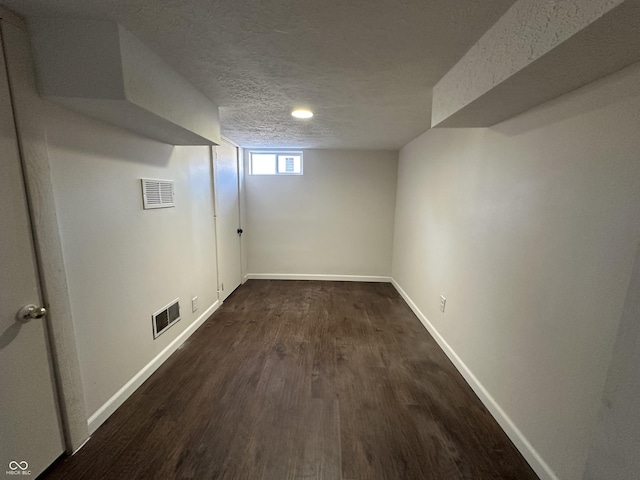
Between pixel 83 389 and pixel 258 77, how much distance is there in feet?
6.94

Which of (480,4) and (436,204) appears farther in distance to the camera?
(436,204)

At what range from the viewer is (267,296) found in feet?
12.6

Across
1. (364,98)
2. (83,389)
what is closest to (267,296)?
(83,389)

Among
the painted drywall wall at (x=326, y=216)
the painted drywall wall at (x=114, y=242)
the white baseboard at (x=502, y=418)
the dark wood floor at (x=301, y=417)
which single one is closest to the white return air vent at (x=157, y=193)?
the painted drywall wall at (x=114, y=242)

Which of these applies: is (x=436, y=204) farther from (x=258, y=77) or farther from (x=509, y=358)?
(x=258, y=77)

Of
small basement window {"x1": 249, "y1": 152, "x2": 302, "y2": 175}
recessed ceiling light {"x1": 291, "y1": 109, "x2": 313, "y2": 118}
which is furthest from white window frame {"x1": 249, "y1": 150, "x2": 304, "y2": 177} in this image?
recessed ceiling light {"x1": 291, "y1": 109, "x2": 313, "y2": 118}

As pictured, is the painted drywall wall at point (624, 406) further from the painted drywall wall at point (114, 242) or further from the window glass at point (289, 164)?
the window glass at point (289, 164)

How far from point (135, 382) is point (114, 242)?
1056 millimetres

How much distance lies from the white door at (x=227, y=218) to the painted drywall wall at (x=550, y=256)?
2.73 metres

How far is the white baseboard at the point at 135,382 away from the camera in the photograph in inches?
63.3

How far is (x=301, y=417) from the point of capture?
1700 mm

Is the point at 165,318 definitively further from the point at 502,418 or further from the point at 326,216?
the point at 326,216

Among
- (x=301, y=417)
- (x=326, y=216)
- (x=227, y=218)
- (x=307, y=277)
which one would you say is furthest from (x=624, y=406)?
(x=307, y=277)

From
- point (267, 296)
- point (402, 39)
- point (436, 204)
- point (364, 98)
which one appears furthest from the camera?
point (267, 296)
